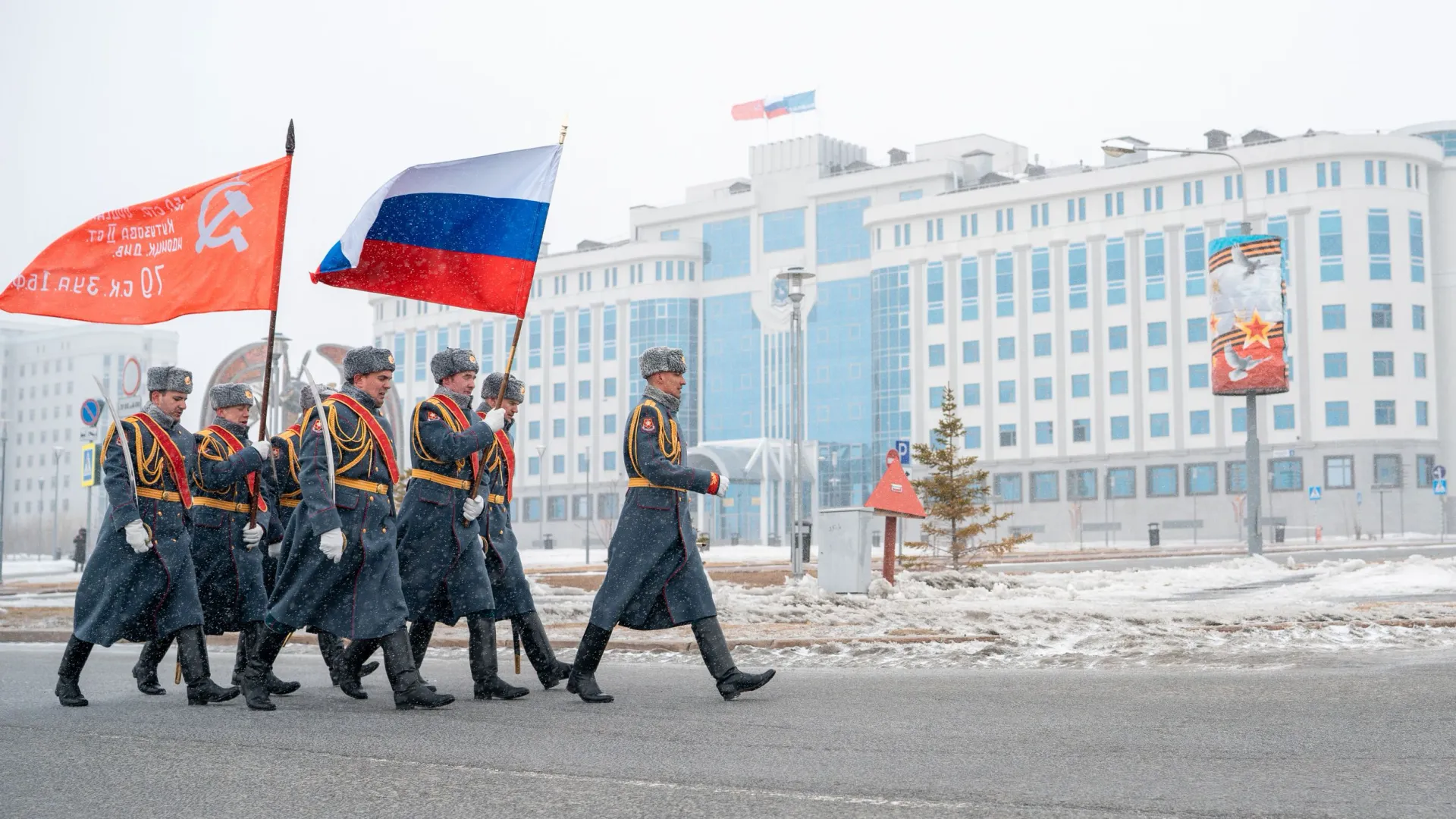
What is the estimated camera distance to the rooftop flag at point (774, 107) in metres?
82.9

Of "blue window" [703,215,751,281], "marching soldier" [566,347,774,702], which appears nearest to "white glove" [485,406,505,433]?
"marching soldier" [566,347,774,702]

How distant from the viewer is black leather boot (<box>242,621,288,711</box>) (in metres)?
8.60

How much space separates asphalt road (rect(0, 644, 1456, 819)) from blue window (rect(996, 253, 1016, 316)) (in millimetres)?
69707

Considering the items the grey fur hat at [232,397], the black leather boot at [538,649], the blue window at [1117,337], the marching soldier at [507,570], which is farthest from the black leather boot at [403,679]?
the blue window at [1117,337]

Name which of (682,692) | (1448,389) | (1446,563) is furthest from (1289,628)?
(1448,389)

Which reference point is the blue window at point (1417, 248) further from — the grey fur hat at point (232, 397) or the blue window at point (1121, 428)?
the grey fur hat at point (232, 397)

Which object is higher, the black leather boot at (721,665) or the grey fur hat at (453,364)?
the grey fur hat at (453,364)

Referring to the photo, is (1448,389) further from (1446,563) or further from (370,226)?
(370,226)

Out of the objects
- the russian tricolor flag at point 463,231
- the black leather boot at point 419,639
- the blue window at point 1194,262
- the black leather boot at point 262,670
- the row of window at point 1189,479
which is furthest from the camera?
the blue window at point 1194,262

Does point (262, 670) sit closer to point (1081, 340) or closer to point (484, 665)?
point (484, 665)

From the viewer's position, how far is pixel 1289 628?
1157 cm

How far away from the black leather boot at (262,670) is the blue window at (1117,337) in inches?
2743

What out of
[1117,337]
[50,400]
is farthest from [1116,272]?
[50,400]

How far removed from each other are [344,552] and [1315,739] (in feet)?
15.9
